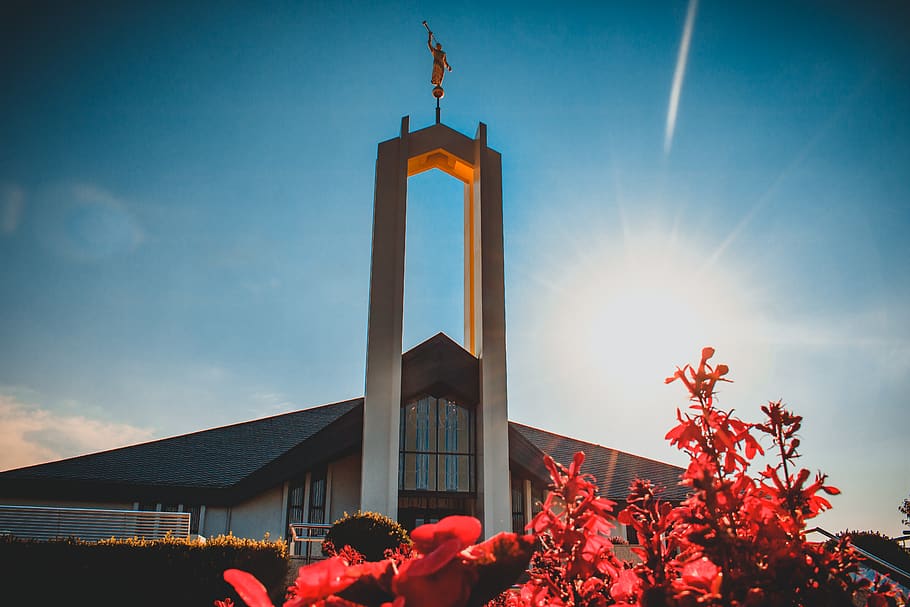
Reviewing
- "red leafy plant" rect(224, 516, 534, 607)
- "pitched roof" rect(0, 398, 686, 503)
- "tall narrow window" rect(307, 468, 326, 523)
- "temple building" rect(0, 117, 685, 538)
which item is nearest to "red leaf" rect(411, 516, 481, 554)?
"red leafy plant" rect(224, 516, 534, 607)

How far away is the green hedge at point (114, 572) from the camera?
22.4 feet

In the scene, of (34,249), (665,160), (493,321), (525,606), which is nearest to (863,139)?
(665,160)

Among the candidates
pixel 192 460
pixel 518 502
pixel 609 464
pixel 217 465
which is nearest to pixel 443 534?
pixel 518 502

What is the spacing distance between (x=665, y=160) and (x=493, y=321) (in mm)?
5882

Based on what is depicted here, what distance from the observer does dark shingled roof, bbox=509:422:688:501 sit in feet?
57.5

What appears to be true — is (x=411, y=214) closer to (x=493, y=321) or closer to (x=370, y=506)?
(x=493, y=321)

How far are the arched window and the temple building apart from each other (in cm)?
2

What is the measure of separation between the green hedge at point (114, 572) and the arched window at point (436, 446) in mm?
6975

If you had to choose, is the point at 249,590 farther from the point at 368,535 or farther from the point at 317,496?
the point at 317,496

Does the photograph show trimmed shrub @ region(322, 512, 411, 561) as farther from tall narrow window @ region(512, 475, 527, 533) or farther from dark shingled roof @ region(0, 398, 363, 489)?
tall narrow window @ region(512, 475, 527, 533)

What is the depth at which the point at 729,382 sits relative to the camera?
0.96m

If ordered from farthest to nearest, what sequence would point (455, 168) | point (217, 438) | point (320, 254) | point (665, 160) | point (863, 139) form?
point (217, 438)
point (455, 168)
point (320, 254)
point (665, 160)
point (863, 139)

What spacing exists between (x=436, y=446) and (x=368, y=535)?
Answer: 483cm

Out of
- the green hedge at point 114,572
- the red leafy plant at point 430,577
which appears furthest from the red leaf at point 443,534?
the green hedge at point 114,572
